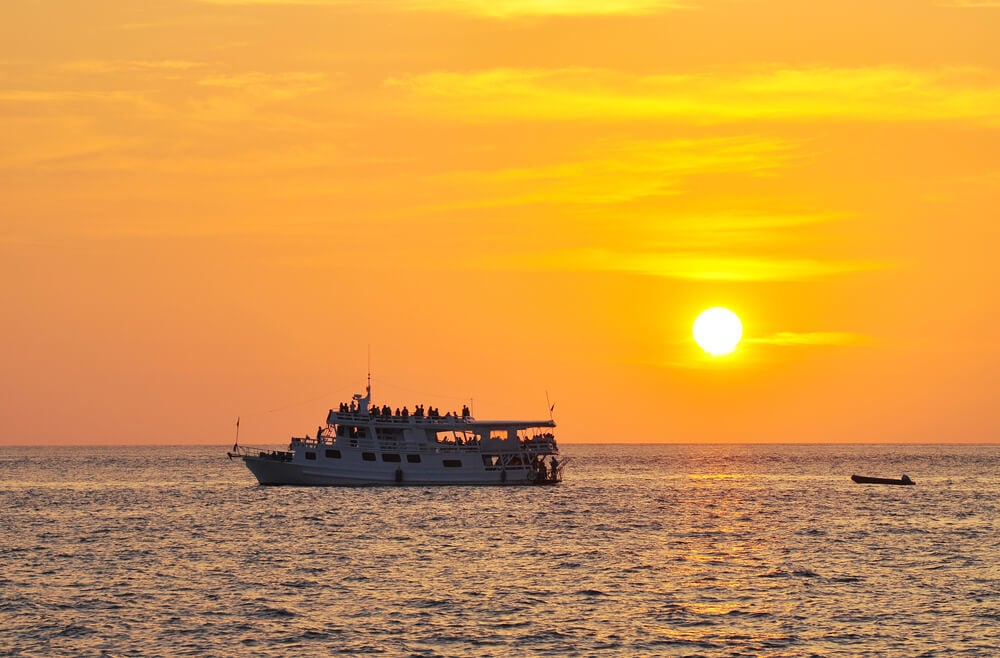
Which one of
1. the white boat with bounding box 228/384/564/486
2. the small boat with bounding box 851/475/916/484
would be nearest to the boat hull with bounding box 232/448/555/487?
the white boat with bounding box 228/384/564/486

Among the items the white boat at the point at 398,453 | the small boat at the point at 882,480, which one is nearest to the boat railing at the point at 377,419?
the white boat at the point at 398,453

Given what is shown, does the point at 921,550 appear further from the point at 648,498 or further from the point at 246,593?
the point at 648,498

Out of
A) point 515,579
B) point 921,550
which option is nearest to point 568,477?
point 921,550

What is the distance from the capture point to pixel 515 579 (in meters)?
63.9

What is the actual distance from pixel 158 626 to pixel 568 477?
471 feet

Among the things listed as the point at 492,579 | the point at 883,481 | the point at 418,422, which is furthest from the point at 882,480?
the point at 492,579

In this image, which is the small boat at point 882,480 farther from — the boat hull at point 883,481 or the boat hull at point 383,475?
the boat hull at point 383,475

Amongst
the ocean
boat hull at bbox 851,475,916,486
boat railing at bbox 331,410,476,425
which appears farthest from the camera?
boat hull at bbox 851,475,916,486

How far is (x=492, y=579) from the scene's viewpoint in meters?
63.9

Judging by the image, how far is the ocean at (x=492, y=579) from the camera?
1905 inches

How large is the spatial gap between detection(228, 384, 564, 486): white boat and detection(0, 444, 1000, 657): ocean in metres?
8.41

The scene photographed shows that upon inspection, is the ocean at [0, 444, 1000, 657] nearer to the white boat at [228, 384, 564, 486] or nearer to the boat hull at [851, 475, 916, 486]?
the white boat at [228, 384, 564, 486]

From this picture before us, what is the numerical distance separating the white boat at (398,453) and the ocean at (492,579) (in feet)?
27.6

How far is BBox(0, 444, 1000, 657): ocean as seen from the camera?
4838cm
